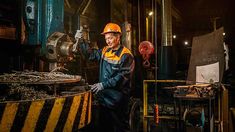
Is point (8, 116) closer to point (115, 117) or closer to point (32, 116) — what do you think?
point (32, 116)

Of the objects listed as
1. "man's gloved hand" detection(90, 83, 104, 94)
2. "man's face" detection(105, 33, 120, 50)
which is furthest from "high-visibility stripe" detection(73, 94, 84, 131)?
"man's face" detection(105, 33, 120, 50)

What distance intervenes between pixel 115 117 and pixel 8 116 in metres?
2.59

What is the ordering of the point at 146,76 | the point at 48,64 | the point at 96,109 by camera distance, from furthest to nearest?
the point at 146,76, the point at 96,109, the point at 48,64

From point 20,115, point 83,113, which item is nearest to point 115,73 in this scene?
point 83,113

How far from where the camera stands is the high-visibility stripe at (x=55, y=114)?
115 inches

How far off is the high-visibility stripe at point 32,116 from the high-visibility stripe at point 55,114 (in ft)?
0.53

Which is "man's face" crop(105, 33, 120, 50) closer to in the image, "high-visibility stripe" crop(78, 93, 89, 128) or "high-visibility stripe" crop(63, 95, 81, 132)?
"high-visibility stripe" crop(78, 93, 89, 128)

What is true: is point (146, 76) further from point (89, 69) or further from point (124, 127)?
point (124, 127)

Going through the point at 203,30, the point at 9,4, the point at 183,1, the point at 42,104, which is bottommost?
the point at 42,104

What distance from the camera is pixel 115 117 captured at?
→ 4.94m

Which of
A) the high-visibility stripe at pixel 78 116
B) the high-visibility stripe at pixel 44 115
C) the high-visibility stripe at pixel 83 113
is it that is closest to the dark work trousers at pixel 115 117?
the high-visibility stripe at pixel 83 113

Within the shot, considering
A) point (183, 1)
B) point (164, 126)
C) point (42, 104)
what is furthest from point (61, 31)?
point (183, 1)

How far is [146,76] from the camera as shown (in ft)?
36.4

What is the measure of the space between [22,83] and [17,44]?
1.71 meters
